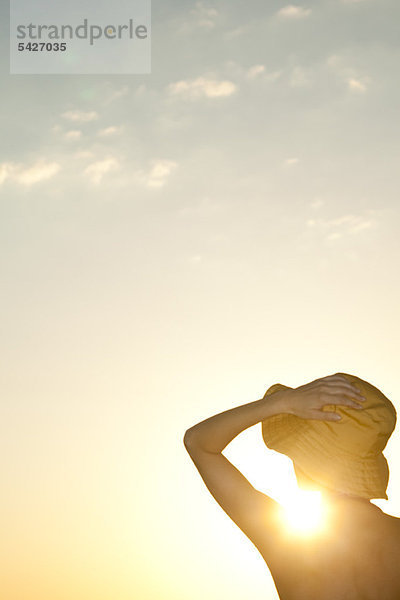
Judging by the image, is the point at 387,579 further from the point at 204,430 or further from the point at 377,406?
the point at 204,430

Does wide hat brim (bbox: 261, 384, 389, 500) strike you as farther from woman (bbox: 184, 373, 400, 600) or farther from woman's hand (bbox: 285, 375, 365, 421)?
woman's hand (bbox: 285, 375, 365, 421)

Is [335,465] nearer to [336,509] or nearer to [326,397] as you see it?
[336,509]

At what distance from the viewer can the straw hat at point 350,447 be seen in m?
3.15

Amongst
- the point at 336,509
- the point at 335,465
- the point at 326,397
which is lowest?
the point at 336,509

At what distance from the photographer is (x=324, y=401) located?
3.05 meters

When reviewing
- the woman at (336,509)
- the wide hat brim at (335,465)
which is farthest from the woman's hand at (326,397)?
the wide hat brim at (335,465)

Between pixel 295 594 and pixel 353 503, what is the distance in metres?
0.49

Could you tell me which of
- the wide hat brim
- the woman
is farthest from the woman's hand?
the wide hat brim

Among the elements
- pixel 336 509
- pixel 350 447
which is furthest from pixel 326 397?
pixel 336 509

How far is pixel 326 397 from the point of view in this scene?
3.06 metres

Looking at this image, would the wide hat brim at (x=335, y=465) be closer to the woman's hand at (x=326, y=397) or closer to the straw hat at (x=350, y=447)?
the straw hat at (x=350, y=447)

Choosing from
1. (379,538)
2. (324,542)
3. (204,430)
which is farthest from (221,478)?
(379,538)

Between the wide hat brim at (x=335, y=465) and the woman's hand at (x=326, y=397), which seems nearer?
the woman's hand at (x=326, y=397)

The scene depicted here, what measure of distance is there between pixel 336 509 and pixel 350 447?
30 centimetres
